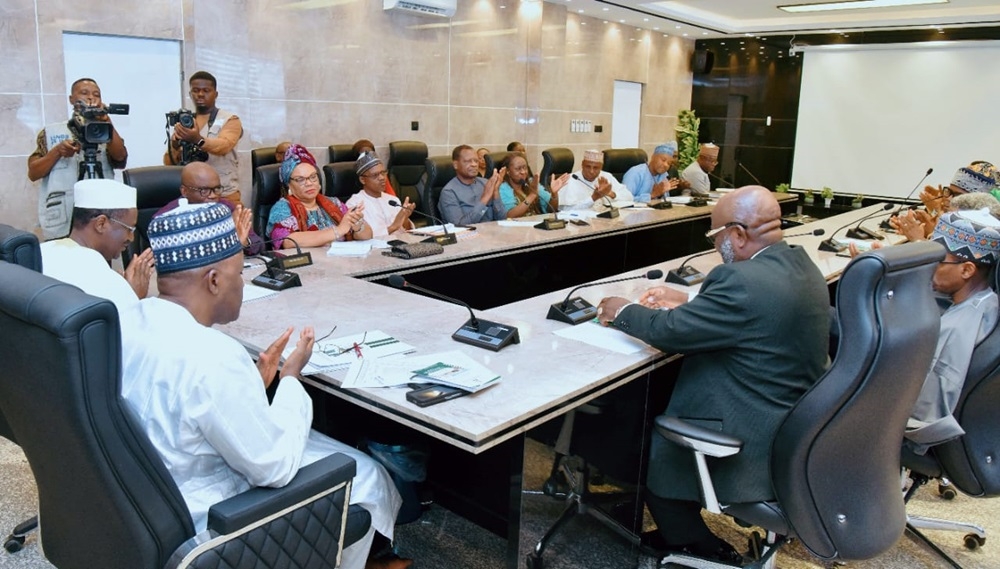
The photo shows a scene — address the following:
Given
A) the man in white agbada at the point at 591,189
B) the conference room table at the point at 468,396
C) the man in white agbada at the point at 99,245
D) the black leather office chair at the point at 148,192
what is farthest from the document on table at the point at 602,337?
the man in white agbada at the point at 591,189

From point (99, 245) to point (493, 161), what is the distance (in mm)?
3726

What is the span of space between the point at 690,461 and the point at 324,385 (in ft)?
3.28

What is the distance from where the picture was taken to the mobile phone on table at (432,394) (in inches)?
65.8

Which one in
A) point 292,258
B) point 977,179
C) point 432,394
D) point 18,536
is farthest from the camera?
point 977,179

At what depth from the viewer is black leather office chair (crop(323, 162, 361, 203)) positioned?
15.2ft

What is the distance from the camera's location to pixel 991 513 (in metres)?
2.79

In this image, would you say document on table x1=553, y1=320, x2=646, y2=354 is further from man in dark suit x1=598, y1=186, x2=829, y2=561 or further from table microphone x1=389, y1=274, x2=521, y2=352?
table microphone x1=389, y1=274, x2=521, y2=352

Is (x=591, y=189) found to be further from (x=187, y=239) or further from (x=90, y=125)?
(x=187, y=239)

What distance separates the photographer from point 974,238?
2178 mm

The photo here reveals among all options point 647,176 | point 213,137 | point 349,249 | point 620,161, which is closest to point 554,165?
point 620,161

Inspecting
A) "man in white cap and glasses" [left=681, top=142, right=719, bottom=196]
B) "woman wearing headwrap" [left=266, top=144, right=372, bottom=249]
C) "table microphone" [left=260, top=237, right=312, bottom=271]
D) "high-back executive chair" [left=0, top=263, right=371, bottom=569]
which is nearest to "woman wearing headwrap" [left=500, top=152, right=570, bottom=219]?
"woman wearing headwrap" [left=266, top=144, right=372, bottom=249]

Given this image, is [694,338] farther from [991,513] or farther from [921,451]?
[991,513]

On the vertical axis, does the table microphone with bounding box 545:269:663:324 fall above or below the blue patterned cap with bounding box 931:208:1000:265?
below

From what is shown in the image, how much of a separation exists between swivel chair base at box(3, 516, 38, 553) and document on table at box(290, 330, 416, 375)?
1.08 metres
